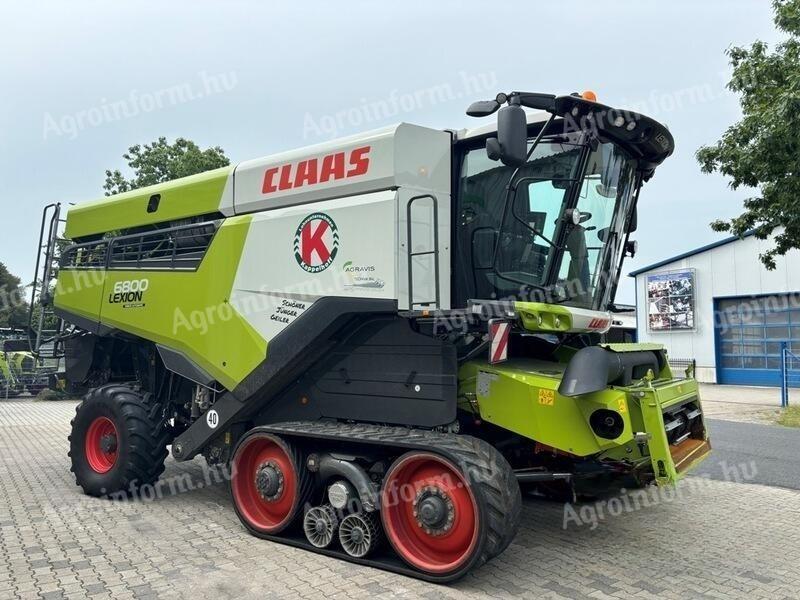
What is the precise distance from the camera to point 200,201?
6.15 meters

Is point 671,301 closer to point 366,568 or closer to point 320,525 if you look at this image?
point 320,525

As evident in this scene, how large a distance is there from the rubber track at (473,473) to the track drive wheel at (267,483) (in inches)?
15.5

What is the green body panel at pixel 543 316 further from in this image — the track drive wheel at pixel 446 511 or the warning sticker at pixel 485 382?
the track drive wheel at pixel 446 511

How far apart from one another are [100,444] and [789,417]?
12.1 metres

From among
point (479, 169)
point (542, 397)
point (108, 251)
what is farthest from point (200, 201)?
point (542, 397)

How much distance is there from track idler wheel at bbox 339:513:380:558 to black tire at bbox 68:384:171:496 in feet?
8.21

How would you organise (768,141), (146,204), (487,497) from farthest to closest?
(768,141), (146,204), (487,497)

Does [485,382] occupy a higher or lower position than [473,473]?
higher

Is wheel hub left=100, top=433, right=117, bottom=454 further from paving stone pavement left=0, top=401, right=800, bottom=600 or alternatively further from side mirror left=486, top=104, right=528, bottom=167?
side mirror left=486, top=104, right=528, bottom=167

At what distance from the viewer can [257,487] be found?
5.20 m

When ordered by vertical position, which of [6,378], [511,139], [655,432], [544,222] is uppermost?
[511,139]

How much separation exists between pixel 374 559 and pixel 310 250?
2309mm

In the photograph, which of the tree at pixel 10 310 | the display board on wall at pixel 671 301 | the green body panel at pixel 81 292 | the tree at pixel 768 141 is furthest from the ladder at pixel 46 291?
the tree at pixel 10 310

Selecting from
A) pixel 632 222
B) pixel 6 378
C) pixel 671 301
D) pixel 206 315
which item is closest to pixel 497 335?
pixel 632 222
